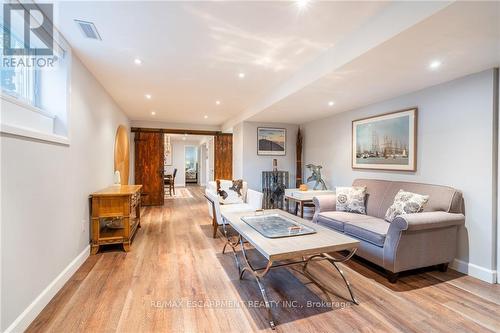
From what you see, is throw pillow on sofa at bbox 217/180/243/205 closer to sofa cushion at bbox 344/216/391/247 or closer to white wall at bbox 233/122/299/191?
white wall at bbox 233/122/299/191

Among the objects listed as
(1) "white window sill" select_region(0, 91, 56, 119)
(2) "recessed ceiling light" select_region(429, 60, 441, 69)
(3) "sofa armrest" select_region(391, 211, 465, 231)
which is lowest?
(3) "sofa armrest" select_region(391, 211, 465, 231)

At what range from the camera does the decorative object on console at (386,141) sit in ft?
10.5

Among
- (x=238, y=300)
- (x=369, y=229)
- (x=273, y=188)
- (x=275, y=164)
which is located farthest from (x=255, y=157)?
(x=238, y=300)

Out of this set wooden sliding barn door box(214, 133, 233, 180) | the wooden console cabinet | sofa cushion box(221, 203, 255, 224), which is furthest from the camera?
wooden sliding barn door box(214, 133, 233, 180)

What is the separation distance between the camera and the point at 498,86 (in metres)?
2.38

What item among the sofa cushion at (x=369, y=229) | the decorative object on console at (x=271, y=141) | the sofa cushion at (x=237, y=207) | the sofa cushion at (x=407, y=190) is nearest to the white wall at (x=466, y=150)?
the sofa cushion at (x=407, y=190)

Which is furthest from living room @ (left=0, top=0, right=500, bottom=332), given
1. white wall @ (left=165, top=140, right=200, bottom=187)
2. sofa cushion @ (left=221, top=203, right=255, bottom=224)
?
white wall @ (left=165, top=140, right=200, bottom=187)

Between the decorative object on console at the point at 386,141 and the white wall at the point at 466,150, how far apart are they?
0.10 metres

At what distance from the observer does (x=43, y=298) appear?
1.91 m

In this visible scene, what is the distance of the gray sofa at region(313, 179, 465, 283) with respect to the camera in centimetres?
231

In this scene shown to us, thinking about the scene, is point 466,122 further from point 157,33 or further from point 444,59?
point 157,33

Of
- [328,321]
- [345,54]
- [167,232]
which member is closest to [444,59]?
[345,54]

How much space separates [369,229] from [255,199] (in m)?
1.78

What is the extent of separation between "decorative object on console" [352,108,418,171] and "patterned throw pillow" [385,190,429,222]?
0.53m
